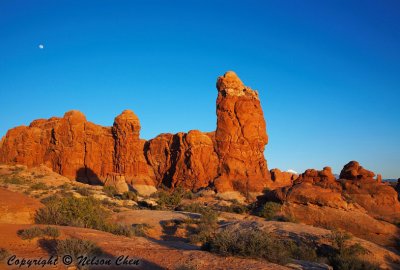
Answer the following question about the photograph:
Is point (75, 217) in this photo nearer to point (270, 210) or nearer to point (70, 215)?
point (70, 215)

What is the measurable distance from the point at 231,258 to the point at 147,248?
232 cm

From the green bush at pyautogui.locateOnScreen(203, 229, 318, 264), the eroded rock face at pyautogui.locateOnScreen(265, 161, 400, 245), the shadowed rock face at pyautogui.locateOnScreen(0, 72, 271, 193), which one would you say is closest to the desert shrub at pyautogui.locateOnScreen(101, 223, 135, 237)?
the green bush at pyautogui.locateOnScreen(203, 229, 318, 264)

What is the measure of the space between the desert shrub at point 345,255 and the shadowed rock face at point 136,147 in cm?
3583

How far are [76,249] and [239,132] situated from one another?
1834 inches

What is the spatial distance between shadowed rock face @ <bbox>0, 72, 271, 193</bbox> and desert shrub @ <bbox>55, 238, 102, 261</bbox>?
42.5 m

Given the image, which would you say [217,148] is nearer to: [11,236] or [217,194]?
[217,194]

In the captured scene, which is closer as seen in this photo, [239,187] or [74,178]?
[239,187]

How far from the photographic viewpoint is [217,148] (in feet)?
178

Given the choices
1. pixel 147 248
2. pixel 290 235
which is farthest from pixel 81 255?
pixel 290 235

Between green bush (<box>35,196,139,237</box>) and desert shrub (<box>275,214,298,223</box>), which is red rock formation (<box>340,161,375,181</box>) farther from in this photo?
green bush (<box>35,196,139,237</box>)

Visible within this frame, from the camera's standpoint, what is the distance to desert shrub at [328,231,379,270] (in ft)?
35.9

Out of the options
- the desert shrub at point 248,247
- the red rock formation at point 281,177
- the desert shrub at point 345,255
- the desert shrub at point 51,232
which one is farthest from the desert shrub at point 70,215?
the red rock formation at point 281,177

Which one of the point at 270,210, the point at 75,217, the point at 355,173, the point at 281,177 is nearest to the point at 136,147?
the point at 281,177

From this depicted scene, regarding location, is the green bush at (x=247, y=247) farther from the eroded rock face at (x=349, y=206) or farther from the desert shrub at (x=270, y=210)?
the desert shrub at (x=270, y=210)
